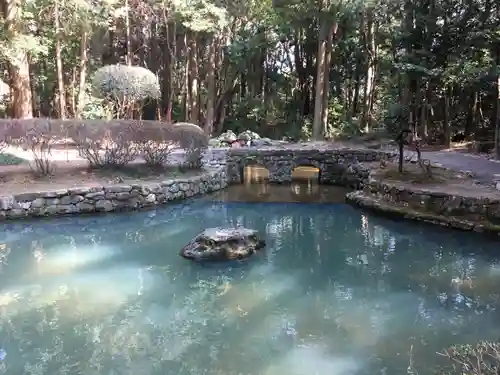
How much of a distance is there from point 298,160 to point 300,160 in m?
0.07

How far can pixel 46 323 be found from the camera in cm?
530

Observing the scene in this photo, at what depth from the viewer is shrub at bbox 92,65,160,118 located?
625 inches

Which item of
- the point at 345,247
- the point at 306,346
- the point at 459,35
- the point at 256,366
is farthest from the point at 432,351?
the point at 459,35

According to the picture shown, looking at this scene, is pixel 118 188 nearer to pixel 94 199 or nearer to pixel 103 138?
pixel 94 199

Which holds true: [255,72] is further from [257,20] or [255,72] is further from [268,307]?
[268,307]

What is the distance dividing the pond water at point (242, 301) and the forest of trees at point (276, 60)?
532cm

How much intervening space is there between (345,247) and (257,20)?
1498cm

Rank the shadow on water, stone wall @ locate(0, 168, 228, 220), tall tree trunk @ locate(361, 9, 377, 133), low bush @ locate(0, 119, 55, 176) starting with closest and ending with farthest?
Answer: 1. stone wall @ locate(0, 168, 228, 220)
2. low bush @ locate(0, 119, 55, 176)
3. the shadow on water
4. tall tree trunk @ locate(361, 9, 377, 133)

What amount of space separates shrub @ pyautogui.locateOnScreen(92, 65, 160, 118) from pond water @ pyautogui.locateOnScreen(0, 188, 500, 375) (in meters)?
7.54

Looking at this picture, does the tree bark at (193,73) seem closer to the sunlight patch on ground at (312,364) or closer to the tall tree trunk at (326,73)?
the tall tree trunk at (326,73)

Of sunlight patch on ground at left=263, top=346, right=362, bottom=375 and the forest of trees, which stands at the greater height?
the forest of trees

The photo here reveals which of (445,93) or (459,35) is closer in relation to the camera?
(459,35)

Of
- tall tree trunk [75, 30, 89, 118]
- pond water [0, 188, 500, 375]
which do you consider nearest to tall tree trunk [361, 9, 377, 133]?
tall tree trunk [75, 30, 89, 118]

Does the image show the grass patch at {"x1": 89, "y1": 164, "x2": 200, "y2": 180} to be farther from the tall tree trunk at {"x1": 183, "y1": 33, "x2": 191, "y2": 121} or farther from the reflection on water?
the tall tree trunk at {"x1": 183, "y1": 33, "x2": 191, "y2": 121}
